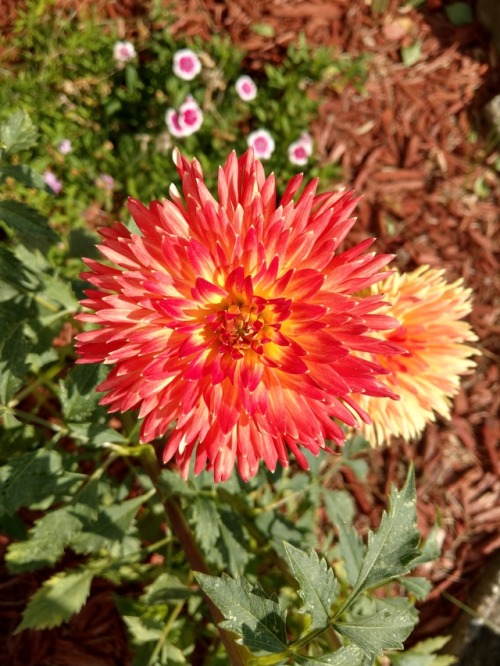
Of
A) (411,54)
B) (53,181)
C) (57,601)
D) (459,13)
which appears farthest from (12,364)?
(459,13)

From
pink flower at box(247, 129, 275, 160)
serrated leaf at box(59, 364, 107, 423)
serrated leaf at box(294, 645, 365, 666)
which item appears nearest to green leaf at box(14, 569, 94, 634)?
serrated leaf at box(59, 364, 107, 423)

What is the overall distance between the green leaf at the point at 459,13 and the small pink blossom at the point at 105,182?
250cm

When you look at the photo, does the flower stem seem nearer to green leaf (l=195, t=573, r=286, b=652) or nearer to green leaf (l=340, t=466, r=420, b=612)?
green leaf (l=195, t=573, r=286, b=652)

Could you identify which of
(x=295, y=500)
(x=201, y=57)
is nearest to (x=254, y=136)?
(x=201, y=57)

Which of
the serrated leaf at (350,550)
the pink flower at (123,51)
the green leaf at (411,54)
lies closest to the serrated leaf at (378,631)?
the serrated leaf at (350,550)

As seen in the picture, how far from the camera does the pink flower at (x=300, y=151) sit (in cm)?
343

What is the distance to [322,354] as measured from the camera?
1.53 m

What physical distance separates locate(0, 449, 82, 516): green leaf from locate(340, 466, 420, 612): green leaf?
3.05ft

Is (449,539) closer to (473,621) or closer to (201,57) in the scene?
(473,621)

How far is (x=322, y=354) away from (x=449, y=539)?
7.45 feet

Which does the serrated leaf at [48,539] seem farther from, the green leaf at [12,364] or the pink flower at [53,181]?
the pink flower at [53,181]

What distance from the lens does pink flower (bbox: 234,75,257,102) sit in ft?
11.3

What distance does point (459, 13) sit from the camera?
4176mm

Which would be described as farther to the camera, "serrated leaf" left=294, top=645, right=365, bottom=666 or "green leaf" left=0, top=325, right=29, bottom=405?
"green leaf" left=0, top=325, right=29, bottom=405
